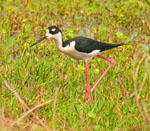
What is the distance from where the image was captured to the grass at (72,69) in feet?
13.7

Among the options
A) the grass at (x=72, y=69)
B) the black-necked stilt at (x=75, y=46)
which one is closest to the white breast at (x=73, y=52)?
the black-necked stilt at (x=75, y=46)

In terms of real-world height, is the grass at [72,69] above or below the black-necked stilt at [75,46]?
below

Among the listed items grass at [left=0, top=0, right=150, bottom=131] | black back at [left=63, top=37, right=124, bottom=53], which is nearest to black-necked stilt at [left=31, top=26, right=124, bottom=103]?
black back at [left=63, top=37, right=124, bottom=53]

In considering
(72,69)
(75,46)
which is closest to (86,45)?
(75,46)

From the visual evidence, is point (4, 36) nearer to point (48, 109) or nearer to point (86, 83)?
point (86, 83)

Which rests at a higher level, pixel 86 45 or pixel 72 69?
pixel 86 45

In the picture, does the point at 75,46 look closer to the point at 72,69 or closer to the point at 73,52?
the point at 73,52

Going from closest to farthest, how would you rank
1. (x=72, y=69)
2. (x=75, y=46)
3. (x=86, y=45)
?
(x=75, y=46) → (x=86, y=45) → (x=72, y=69)

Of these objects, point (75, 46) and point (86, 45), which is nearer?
point (75, 46)

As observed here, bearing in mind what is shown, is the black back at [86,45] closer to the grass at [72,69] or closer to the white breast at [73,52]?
the white breast at [73,52]

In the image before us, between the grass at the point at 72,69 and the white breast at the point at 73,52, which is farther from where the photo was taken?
the white breast at the point at 73,52

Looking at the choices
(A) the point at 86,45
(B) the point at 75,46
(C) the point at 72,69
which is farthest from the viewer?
(C) the point at 72,69

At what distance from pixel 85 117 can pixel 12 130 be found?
0.90m

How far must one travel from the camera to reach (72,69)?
19.3ft
